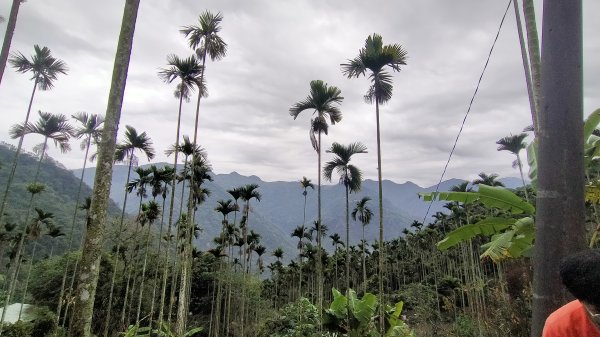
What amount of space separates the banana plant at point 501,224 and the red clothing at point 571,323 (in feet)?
9.15

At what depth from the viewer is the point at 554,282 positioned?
77.8 inches

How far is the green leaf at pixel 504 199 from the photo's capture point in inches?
176

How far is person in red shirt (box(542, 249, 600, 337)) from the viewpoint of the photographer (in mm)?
1729

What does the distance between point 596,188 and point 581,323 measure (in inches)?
197

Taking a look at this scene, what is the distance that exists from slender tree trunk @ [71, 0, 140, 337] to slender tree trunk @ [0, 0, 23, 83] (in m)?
5.90

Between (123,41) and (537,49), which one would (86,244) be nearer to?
(123,41)

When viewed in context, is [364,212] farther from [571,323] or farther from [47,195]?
[47,195]

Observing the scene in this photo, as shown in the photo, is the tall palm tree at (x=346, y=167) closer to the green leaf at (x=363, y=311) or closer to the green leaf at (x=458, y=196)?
the green leaf at (x=363, y=311)

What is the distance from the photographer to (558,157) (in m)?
2.05

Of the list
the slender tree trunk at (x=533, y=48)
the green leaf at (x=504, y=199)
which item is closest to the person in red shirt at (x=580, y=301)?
the green leaf at (x=504, y=199)

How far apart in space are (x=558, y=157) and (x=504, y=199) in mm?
2760

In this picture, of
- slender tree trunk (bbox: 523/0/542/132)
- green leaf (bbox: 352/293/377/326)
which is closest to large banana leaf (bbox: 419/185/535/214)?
slender tree trunk (bbox: 523/0/542/132)

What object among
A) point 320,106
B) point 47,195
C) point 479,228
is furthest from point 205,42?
point 47,195

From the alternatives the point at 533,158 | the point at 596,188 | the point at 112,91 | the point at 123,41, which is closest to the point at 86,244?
the point at 112,91
